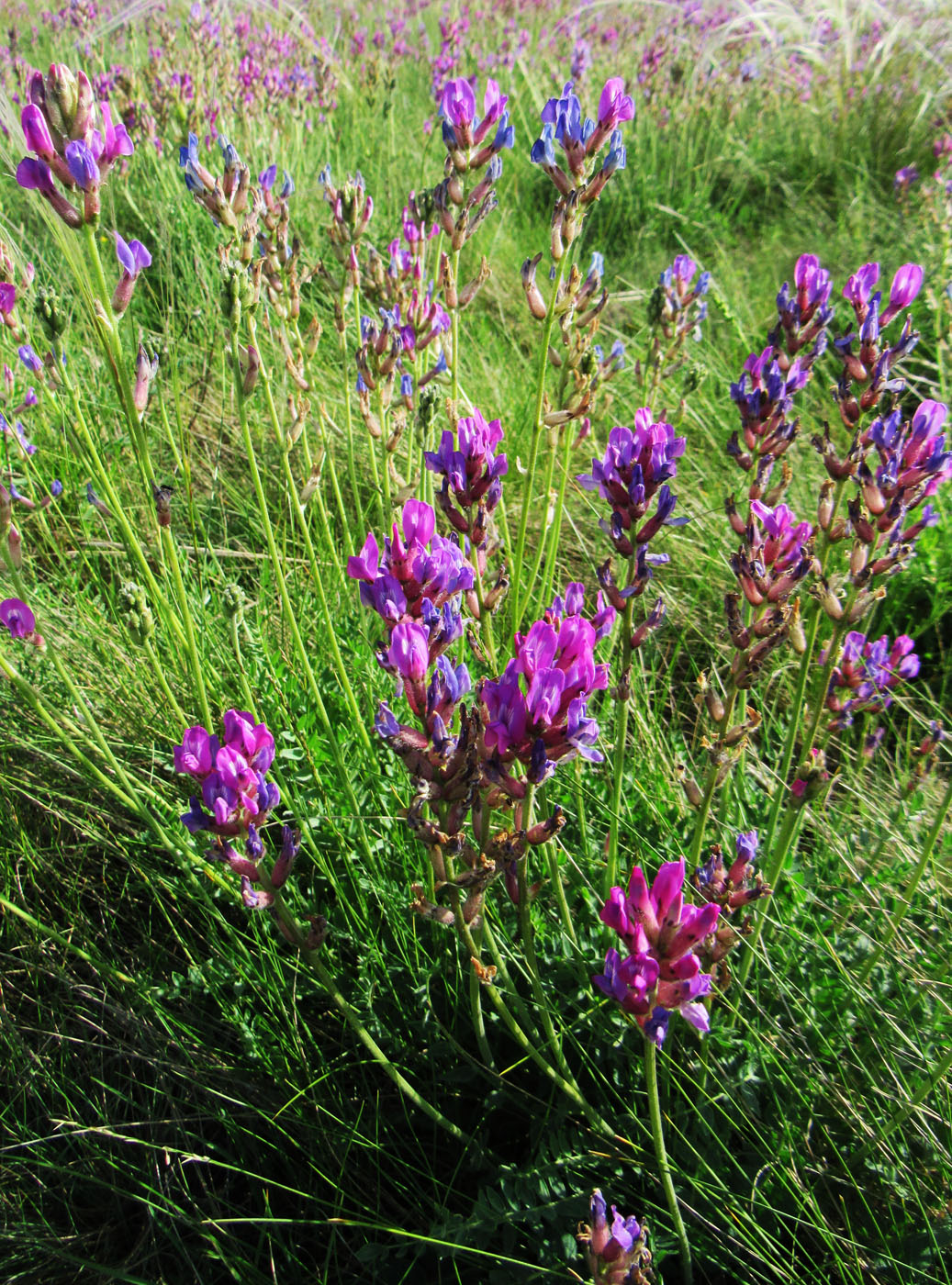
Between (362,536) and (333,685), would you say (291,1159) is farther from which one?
(362,536)

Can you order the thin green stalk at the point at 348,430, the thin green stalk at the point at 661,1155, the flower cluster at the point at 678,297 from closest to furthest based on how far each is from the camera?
the thin green stalk at the point at 661,1155, the thin green stalk at the point at 348,430, the flower cluster at the point at 678,297

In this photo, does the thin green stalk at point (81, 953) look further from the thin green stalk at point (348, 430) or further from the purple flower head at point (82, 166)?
the purple flower head at point (82, 166)

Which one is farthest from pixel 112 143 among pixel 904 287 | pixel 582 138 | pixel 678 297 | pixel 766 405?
pixel 678 297

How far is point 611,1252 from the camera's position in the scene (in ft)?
3.51

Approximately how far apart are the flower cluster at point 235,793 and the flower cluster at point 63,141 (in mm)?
753

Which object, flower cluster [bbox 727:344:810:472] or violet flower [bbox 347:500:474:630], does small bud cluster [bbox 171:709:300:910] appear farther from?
flower cluster [bbox 727:344:810:472]

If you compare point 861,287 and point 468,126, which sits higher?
point 468,126

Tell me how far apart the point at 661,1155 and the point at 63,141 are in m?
1.65

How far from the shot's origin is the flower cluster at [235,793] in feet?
3.34

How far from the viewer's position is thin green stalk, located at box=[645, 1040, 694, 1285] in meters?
1.05

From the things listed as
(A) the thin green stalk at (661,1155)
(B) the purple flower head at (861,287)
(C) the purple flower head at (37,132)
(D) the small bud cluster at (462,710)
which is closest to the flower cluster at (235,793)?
(D) the small bud cluster at (462,710)

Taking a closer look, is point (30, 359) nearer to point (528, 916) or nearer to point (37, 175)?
point (37, 175)

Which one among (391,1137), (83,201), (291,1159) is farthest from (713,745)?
(83,201)

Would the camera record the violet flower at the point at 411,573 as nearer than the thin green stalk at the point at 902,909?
Yes
